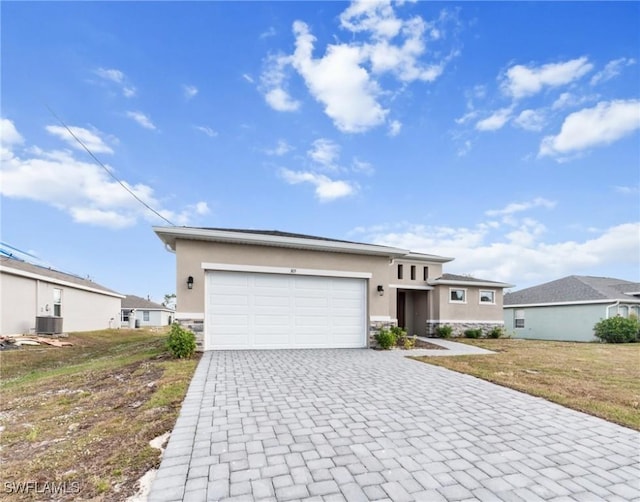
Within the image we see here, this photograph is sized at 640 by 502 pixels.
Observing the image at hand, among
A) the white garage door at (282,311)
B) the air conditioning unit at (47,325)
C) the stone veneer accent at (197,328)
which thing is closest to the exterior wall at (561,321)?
the white garage door at (282,311)

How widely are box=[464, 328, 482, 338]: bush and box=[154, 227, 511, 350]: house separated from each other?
27.6 feet

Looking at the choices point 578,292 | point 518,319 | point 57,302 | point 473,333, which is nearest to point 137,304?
point 57,302

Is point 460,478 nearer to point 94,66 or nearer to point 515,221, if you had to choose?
point 94,66

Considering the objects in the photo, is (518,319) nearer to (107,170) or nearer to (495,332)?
(495,332)

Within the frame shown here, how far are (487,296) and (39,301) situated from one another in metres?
23.5

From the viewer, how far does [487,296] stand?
19094 mm

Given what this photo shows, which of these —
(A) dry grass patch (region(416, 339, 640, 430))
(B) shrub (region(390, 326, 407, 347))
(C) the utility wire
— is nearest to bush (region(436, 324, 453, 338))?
(B) shrub (region(390, 326, 407, 347))

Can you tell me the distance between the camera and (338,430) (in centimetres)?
382

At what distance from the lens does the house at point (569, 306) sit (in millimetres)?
20266

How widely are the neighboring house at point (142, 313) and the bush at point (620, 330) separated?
39.4m

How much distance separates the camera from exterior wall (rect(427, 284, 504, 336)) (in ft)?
59.1

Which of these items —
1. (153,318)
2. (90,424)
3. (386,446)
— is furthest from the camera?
(153,318)

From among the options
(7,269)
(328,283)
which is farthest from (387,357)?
(7,269)

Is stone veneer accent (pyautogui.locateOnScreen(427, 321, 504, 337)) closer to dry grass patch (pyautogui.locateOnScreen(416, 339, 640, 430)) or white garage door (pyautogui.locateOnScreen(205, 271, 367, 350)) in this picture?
dry grass patch (pyautogui.locateOnScreen(416, 339, 640, 430))
